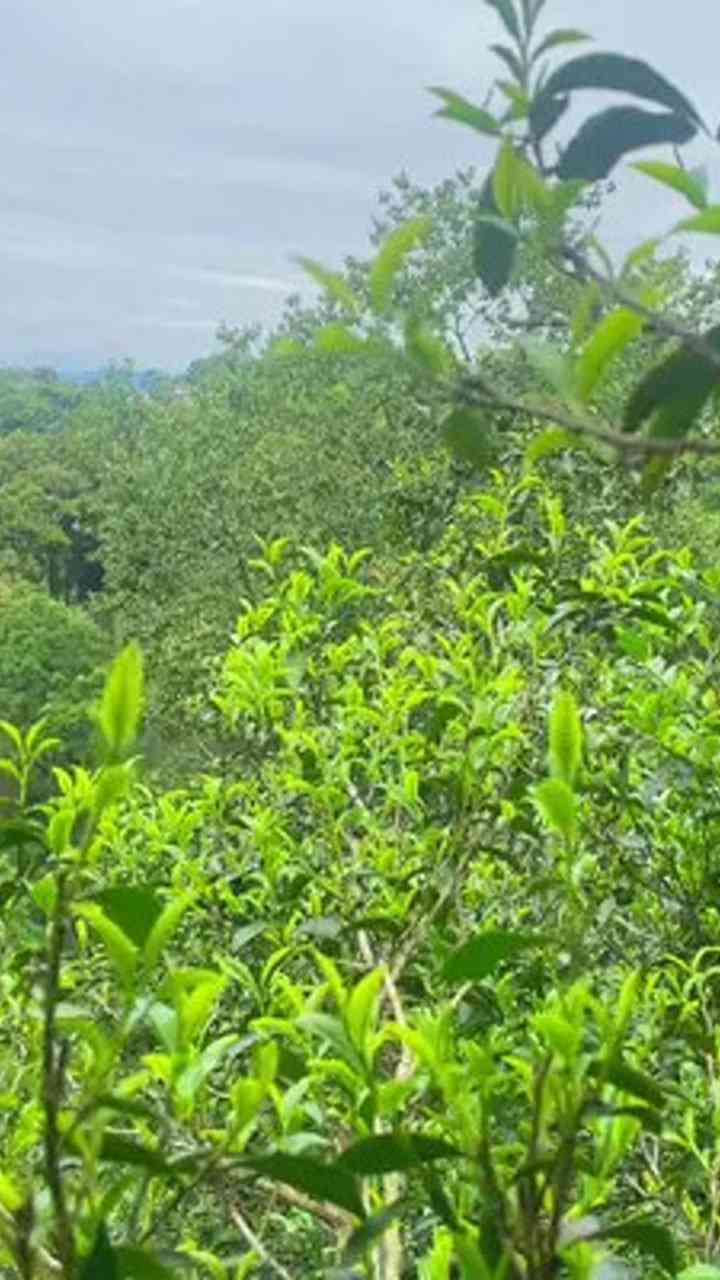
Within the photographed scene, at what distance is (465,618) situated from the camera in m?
3.27

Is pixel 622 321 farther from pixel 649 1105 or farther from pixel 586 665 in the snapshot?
pixel 586 665

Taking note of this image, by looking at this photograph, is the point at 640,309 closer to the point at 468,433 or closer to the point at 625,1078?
the point at 468,433

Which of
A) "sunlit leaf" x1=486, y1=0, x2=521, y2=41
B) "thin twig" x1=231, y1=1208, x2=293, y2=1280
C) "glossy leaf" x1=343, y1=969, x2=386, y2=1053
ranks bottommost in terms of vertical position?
"thin twig" x1=231, y1=1208, x2=293, y2=1280

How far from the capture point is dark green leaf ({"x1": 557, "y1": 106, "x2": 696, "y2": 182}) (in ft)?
3.02

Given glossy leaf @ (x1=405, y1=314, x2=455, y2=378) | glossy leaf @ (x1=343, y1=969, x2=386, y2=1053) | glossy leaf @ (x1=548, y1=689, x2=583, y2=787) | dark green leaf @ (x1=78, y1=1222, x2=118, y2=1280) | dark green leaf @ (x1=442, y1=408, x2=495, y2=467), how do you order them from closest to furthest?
dark green leaf @ (x1=78, y1=1222, x2=118, y2=1280), glossy leaf @ (x1=405, y1=314, x2=455, y2=378), dark green leaf @ (x1=442, y1=408, x2=495, y2=467), glossy leaf @ (x1=343, y1=969, x2=386, y2=1053), glossy leaf @ (x1=548, y1=689, x2=583, y2=787)

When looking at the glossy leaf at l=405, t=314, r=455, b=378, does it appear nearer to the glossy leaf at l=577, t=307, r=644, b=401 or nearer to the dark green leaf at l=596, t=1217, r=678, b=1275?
the glossy leaf at l=577, t=307, r=644, b=401

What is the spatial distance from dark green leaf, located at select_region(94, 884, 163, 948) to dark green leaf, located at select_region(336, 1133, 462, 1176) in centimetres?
16

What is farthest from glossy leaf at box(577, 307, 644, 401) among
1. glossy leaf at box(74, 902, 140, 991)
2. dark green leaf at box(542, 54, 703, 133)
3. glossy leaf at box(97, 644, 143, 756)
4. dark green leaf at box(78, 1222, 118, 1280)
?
dark green leaf at box(78, 1222, 118, 1280)

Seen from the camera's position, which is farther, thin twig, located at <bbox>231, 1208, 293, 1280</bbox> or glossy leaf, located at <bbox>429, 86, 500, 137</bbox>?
thin twig, located at <bbox>231, 1208, 293, 1280</bbox>

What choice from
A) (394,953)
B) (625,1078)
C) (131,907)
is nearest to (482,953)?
(625,1078)

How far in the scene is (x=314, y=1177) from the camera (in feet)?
3.09

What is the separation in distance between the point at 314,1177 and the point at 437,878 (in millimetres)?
1498

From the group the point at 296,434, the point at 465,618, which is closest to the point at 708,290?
the point at 296,434

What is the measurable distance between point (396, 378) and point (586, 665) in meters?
2.22
